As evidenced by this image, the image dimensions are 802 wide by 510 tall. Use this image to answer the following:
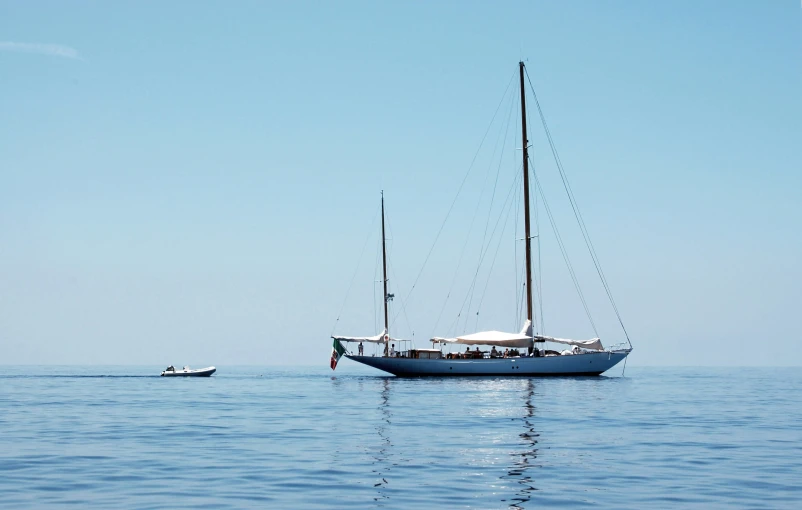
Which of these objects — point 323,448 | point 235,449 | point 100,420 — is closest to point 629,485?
point 323,448

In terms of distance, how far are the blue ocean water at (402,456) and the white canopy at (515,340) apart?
36.9 metres

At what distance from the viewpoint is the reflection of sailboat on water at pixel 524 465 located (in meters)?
20.9

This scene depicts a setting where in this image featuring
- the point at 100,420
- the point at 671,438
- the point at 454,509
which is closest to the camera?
the point at 454,509

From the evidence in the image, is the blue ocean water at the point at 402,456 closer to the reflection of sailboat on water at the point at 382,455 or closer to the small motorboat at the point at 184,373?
the reflection of sailboat on water at the point at 382,455

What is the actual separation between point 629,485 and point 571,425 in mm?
17042

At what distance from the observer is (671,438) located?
34.3 meters

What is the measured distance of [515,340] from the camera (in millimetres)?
91000

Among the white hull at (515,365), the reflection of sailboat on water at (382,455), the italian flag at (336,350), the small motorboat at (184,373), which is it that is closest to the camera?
the reflection of sailboat on water at (382,455)

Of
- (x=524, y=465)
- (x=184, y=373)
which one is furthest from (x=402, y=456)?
(x=184, y=373)

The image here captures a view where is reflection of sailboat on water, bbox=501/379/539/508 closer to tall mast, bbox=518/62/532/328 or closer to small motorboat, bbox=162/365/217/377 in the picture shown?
tall mast, bbox=518/62/532/328

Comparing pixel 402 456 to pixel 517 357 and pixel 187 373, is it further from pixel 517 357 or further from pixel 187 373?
pixel 187 373

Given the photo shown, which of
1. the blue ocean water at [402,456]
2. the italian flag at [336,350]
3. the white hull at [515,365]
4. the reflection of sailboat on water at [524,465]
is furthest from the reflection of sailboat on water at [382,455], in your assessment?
the italian flag at [336,350]

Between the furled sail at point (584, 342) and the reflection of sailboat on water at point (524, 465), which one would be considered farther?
the furled sail at point (584, 342)

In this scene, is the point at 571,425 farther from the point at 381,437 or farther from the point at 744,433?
the point at 381,437
